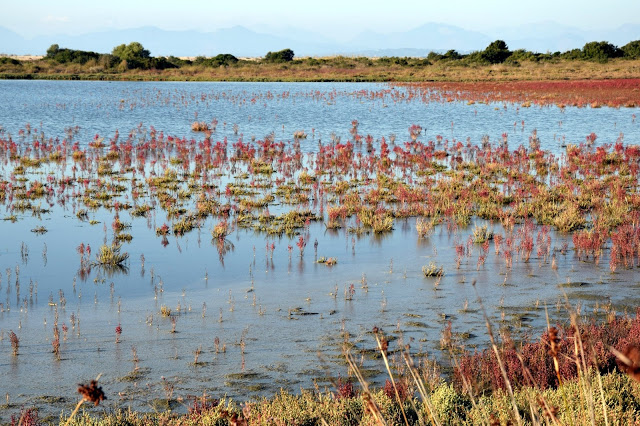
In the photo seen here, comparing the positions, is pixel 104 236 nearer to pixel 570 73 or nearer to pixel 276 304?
pixel 276 304

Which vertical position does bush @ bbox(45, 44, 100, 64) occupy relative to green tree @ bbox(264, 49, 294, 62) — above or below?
below

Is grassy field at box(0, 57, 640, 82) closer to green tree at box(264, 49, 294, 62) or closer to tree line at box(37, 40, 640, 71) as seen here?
tree line at box(37, 40, 640, 71)

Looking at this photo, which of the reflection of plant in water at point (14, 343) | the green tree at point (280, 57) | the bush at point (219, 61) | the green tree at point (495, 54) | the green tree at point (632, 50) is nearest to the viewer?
the reflection of plant in water at point (14, 343)

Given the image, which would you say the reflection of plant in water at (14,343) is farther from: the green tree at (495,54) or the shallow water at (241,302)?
the green tree at (495,54)

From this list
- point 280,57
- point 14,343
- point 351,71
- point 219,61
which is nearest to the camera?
point 14,343

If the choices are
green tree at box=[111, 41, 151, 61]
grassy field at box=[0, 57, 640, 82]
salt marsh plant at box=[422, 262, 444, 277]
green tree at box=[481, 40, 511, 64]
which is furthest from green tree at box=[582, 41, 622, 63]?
salt marsh plant at box=[422, 262, 444, 277]

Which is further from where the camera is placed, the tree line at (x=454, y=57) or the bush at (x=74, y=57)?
the bush at (x=74, y=57)

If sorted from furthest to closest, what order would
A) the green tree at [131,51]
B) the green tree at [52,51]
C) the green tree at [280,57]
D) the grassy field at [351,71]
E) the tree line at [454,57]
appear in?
1. the green tree at [52,51]
2. the green tree at [280,57]
3. the green tree at [131,51]
4. the tree line at [454,57]
5. the grassy field at [351,71]

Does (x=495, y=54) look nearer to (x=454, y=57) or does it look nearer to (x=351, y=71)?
(x=454, y=57)

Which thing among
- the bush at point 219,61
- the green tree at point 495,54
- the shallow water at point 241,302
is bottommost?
the shallow water at point 241,302

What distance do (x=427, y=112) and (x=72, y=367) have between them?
34236 millimetres

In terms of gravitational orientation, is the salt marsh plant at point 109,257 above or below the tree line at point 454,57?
below

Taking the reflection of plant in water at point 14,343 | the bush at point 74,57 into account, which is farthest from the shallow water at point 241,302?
the bush at point 74,57

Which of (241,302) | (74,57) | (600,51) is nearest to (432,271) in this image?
(241,302)
